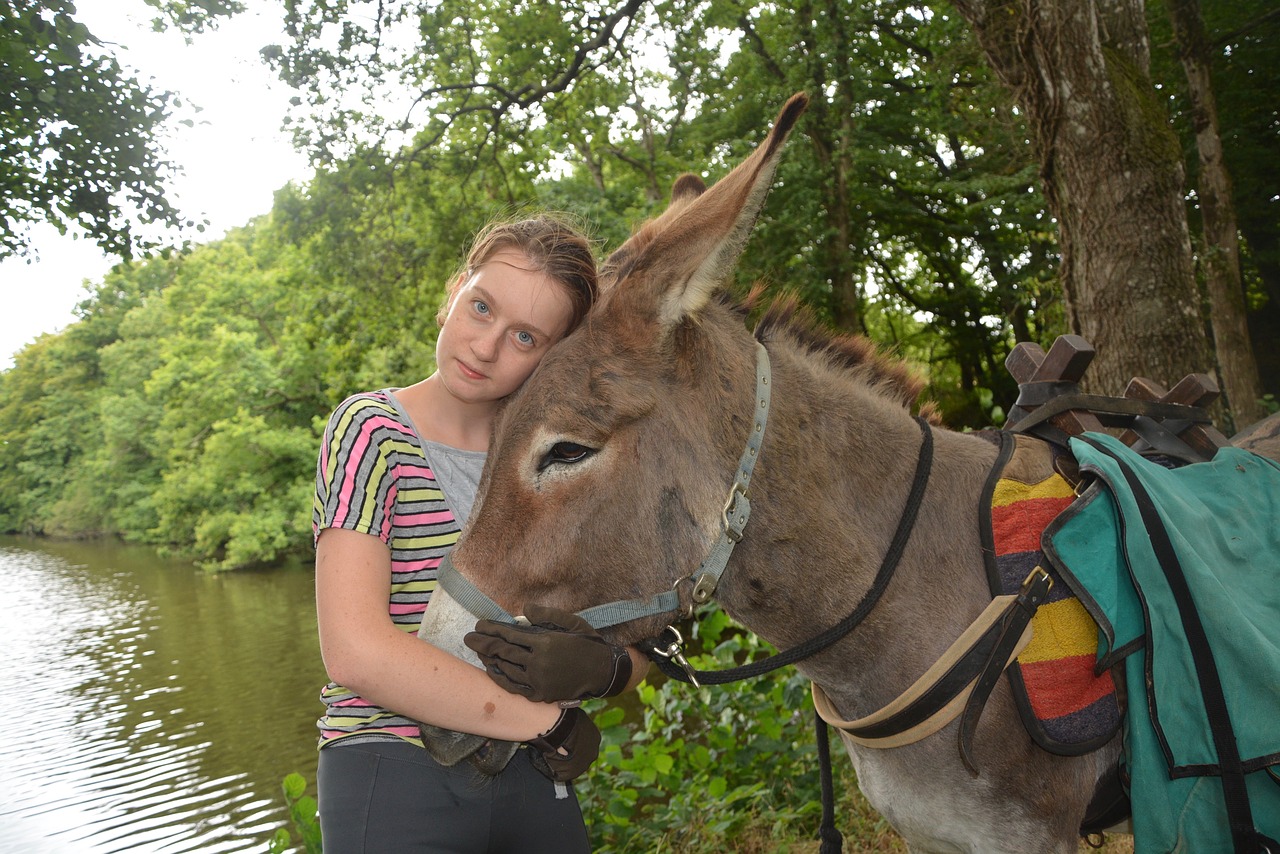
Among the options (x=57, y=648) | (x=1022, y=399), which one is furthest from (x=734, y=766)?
(x=57, y=648)

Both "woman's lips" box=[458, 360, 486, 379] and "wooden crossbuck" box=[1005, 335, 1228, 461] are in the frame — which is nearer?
"woman's lips" box=[458, 360, 486, 379]

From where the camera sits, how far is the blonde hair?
203 centimetres

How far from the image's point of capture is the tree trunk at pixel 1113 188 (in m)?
3.98

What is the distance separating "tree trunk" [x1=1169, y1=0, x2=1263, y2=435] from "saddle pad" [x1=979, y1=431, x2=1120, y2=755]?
9526 mm

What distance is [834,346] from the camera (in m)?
2.11

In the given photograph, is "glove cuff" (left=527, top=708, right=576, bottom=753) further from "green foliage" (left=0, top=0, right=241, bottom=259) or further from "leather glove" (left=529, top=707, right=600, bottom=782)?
"green foliage" (left=0, top=0, right=241, bottom=259)

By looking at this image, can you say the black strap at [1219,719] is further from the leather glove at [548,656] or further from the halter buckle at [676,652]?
the leather glove at [548,656]

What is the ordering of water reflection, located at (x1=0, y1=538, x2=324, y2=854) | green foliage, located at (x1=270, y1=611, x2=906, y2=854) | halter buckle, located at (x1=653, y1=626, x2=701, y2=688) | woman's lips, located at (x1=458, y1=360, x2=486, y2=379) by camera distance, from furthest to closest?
water reflection, located at (x1=0, y1=538, x2=324, y2=854) → green foliage, located at (x1=270, y1=611, x2=906, y2=854) → woman's lips, located at (x1=458, y1=360, x2=486, y2=379) → halter buckle, located at (x1=653, y1=626, x2=701, y2=688)

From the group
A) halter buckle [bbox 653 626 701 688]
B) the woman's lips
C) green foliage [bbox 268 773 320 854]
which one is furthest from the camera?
green foliage [bbox 268 773 320 854]

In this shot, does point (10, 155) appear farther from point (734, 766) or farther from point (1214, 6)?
point (1214, 6)

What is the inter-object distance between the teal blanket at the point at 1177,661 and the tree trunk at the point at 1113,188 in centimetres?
264

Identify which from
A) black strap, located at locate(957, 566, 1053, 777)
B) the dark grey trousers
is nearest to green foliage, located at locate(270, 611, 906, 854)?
the dark grey trousers

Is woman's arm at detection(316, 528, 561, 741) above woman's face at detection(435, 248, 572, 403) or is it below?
below

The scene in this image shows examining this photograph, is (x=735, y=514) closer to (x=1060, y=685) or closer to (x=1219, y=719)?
(x=1060, y=685)
